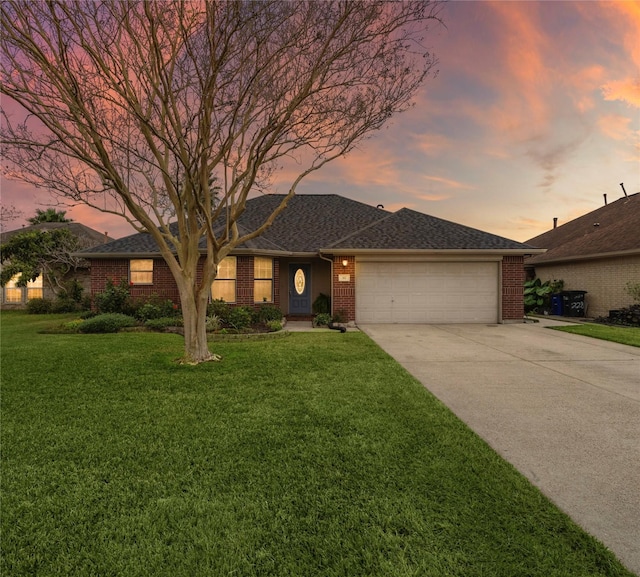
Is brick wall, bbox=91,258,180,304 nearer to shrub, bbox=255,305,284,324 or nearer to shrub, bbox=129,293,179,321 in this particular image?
shrub, bbox=129,293,179,321

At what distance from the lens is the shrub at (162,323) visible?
37.8 feet

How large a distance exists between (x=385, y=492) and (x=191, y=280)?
5.66 m

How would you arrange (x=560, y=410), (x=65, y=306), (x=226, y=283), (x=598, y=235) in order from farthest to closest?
(x=65, y=306) < (x=598, y=235) < (x=226, y=283) < (x=560, y=410)

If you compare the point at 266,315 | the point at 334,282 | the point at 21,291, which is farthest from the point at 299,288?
the point at 21,291

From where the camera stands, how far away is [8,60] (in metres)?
6.07

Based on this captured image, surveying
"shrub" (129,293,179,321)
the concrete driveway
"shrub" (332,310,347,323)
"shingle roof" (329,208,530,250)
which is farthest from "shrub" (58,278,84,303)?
the concrete driveway

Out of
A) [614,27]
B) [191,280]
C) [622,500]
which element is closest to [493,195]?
[614,27]

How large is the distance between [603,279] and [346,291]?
1127cm

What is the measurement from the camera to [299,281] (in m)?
15.3

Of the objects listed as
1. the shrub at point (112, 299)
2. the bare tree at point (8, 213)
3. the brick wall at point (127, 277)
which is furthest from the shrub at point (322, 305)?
the bare tree at point (8, 213)

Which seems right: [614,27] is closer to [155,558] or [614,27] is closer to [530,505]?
[530,505]

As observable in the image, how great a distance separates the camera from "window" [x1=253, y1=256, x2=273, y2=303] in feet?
44.0

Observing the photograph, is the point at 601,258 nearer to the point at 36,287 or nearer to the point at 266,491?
the point at 266,491

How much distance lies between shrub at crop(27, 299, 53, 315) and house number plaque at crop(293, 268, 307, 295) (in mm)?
13145
